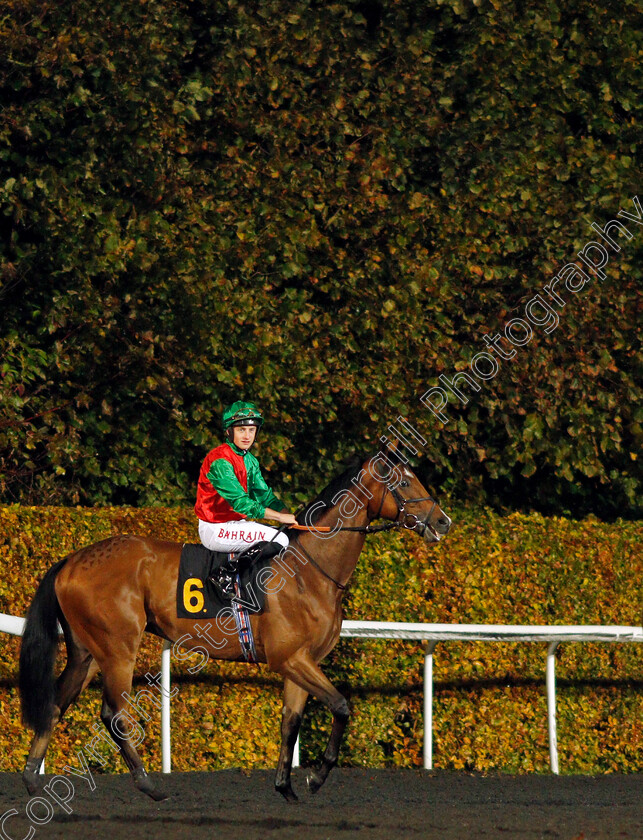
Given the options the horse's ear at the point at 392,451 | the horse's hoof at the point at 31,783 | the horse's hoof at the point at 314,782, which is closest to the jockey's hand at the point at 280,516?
the horse's ear at the point at 392,451

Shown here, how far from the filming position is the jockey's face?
7379mm

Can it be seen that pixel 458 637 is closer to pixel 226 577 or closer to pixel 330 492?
pixel 330 492

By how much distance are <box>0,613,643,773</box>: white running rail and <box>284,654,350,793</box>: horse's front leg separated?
1031mm

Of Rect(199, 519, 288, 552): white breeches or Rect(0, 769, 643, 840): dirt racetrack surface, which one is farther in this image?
Rect(199, 519, 288, 552): white breeches

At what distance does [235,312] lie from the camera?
1077 cm

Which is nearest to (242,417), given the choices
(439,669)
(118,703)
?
(118,703)

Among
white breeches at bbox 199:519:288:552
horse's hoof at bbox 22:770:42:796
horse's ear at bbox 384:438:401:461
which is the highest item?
horse's ear at bbox 384:438:401:461

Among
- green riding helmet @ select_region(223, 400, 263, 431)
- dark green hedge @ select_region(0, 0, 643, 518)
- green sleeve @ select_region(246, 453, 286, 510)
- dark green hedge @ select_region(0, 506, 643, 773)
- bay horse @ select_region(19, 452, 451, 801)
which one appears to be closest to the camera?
bay horse @ select_region(19, 452, 451, 801)

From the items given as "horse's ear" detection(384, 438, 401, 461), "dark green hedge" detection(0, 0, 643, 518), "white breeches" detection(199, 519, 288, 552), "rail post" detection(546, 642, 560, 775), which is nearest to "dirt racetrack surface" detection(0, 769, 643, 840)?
"rail post" detection(546, 642, 560, 775)

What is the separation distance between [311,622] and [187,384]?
13.5ft

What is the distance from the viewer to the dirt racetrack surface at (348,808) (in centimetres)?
562

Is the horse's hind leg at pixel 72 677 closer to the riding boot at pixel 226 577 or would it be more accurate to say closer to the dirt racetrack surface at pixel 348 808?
the dirt racetrack surface at pixel 348 808

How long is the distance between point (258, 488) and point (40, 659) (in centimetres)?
154

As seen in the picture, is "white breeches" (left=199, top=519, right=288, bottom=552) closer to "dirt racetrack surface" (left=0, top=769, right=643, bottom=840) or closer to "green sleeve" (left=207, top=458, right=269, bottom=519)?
"green sleeve" (left=207, top=458, right=269, bottom=519)
